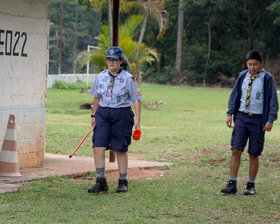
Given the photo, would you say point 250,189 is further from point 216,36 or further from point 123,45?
point 216,36

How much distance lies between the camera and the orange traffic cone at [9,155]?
7.75m

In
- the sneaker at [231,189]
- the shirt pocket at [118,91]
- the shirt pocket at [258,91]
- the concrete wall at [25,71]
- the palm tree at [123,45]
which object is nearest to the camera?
the shirt pocket at [118,91]

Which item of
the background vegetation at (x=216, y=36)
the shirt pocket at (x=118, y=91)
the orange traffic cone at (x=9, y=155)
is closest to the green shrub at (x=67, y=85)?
the background vegetation at (x=216, y=36)

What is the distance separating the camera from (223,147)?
36.8ft

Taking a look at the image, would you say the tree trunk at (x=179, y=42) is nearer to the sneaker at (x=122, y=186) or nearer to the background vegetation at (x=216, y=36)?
the background vegetation at (x=216, y=36)

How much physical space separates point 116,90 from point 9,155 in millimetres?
1943

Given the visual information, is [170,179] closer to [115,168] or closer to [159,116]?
[115,168]

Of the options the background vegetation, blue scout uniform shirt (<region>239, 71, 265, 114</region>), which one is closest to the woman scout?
blue scout uniform shirt (<region>239, 71, 265, 114</region>)

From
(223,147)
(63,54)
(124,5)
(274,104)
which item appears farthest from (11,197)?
(63,54)

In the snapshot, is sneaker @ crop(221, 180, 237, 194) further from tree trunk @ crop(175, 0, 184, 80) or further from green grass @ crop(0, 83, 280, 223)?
tree trunk @ crop(175, 0, 184, 80)

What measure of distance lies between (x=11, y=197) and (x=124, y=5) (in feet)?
61.2

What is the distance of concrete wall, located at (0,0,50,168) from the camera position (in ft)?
26.2

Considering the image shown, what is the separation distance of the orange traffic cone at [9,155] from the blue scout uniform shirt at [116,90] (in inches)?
62.6

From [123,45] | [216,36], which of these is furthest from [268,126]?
[216,36]
